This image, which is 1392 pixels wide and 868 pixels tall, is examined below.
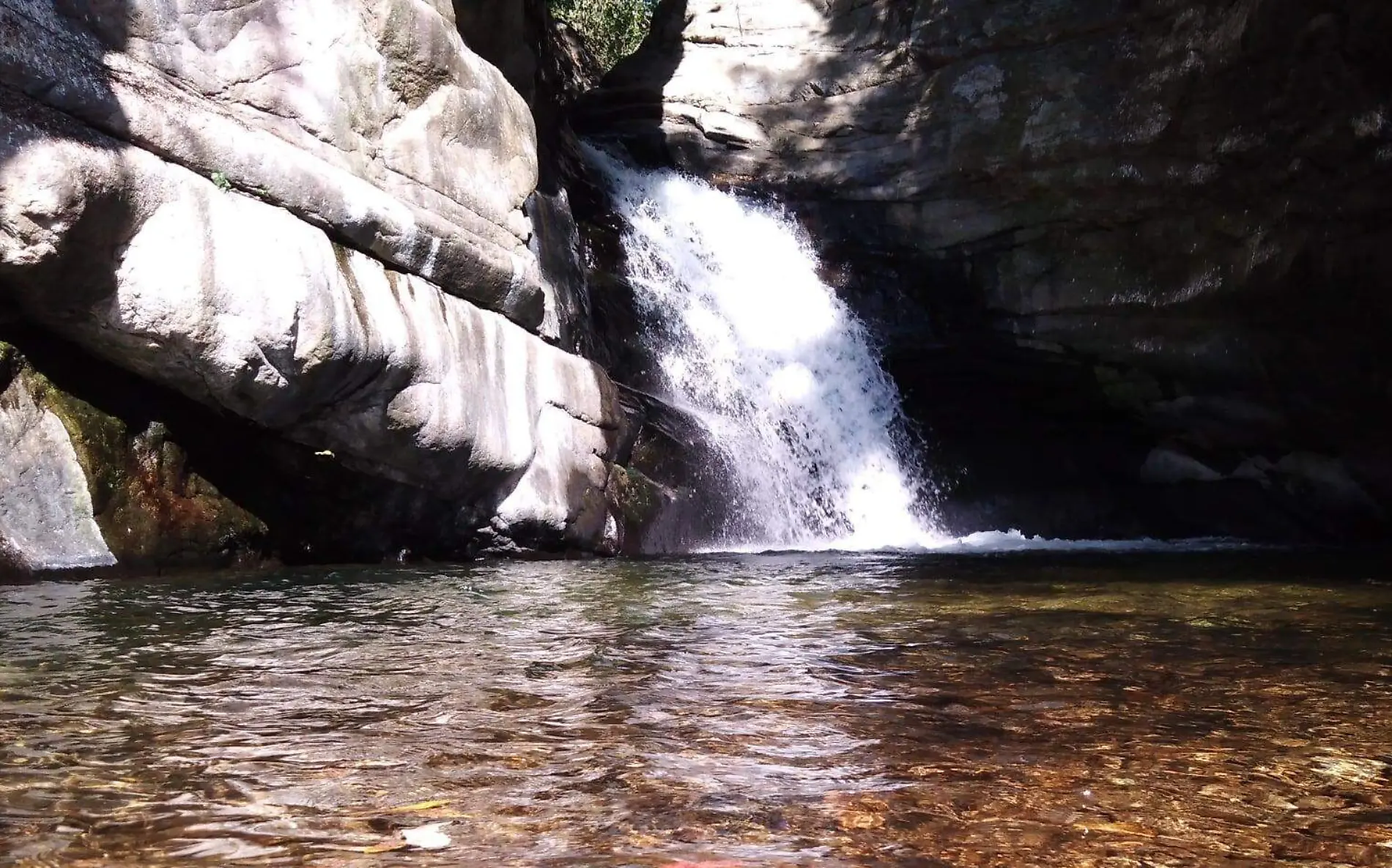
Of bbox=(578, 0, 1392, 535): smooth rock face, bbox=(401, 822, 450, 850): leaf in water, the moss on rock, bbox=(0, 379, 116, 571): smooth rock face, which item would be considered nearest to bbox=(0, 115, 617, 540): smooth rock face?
the moss on rock

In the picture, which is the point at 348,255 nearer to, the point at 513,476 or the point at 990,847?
the point at 513,476

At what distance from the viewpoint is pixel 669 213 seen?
14648 millimetres

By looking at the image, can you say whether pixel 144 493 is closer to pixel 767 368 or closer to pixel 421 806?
pixel 421 806

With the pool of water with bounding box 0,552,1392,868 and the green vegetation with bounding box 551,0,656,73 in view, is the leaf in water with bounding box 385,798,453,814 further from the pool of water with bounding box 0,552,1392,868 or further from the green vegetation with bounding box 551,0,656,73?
the green vegetation with bounding box 551,0,656,73

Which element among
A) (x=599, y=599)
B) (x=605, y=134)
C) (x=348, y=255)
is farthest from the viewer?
(x=605, y=134)

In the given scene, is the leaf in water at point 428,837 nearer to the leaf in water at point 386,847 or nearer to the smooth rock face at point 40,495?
the leaf in water at point 386,847

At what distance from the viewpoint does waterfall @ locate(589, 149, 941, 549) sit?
12359 millimetres

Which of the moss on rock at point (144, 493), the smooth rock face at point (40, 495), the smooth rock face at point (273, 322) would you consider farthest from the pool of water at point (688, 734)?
the smooth rock face at point (273, 322)

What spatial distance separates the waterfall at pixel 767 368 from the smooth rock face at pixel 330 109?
3.45 metres

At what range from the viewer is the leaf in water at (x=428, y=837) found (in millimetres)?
2182

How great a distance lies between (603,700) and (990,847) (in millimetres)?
1525

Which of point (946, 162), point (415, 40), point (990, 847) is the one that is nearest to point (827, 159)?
point (946, 162)

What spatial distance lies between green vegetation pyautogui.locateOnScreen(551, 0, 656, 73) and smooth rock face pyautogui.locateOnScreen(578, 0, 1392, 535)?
12.1m

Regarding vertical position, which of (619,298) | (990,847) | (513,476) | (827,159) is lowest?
(990,847)
